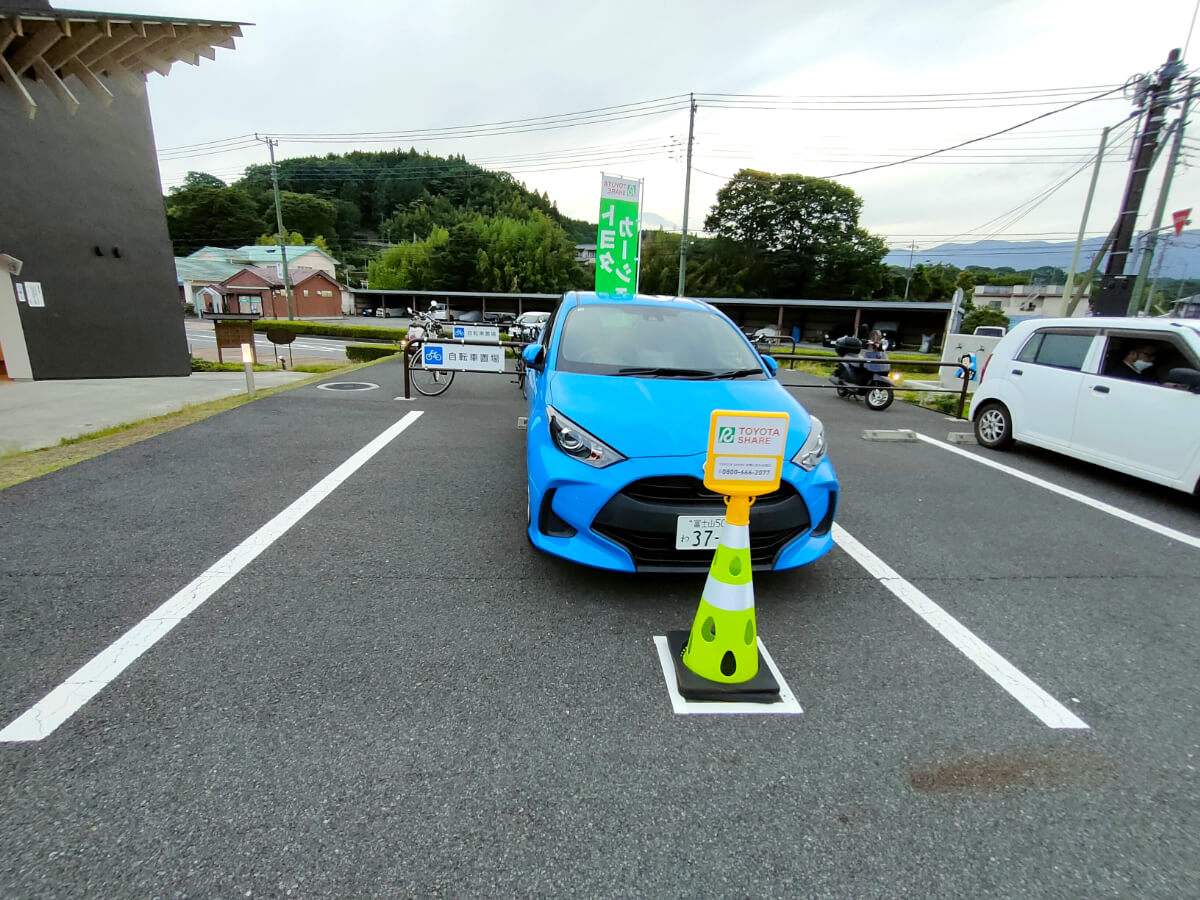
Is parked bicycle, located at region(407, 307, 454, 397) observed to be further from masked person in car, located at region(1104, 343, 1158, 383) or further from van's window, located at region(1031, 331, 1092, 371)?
masked person in car, located at region(1104, 343, 1158, 383)

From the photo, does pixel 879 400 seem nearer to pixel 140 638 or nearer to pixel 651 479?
pixel 651 479

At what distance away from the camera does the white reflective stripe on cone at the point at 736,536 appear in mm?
2156

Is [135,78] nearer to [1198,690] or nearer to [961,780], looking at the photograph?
[961,780]

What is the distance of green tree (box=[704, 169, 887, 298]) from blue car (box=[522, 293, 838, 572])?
46.0 m

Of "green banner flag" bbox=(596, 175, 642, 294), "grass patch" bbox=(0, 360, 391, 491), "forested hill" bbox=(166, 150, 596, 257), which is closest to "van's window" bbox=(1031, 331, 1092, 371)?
"green banner flag" bbox=(596, 175, 642, 294)

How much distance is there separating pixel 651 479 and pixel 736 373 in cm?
140

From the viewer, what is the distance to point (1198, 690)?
2.33 meters

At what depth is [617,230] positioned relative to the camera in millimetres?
12977

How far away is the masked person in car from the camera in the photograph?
472 centimetres

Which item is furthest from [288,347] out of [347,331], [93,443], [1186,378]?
[1186,378]

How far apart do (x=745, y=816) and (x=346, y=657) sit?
1668mm

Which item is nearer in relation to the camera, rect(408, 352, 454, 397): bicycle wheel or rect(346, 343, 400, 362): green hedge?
rect(408, 352, 454, 397): bicycle wheel

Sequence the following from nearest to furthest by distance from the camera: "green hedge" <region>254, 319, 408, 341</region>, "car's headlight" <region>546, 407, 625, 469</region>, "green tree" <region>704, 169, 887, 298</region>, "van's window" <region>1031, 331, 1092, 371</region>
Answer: "car's headlight" <region>546, 407, 625, 469</region> < "van's window" <region>1031, 331, 1092, 371</region> < "green hedge" <region>254, 319, 408, 341</region> < "green tree" <region>704, 169, 887, 298</region>

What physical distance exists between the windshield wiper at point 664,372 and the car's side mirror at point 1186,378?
3.79 meters
